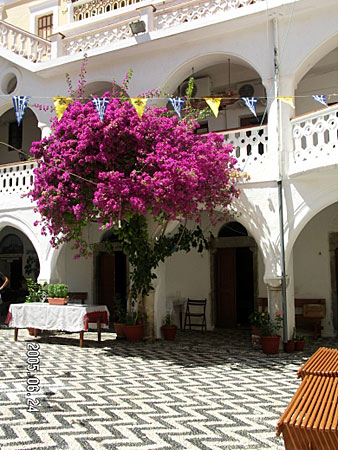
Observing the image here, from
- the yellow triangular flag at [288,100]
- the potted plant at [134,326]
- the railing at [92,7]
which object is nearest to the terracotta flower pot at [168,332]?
the potted plant at [134,326]

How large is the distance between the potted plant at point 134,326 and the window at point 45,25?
902cm

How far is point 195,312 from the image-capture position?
12992mm

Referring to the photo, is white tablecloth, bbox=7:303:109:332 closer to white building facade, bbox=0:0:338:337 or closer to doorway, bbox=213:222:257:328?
white building facade, bbox=0:0:338:337

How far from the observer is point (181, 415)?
5.04 m

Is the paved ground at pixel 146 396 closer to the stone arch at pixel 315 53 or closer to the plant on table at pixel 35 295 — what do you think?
the plant on table at pixel 35 295

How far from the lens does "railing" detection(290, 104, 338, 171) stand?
848cm

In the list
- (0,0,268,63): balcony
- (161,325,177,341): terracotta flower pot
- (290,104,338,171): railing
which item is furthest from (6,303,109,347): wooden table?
(0,0,268,63): balcony

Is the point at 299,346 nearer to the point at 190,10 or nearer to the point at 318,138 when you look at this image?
the point at 318,138

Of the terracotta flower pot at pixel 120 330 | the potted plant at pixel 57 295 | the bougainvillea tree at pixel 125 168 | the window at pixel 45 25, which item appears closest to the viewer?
the bougainvillea tree at pixel 125 168

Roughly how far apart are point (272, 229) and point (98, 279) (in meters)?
6.61

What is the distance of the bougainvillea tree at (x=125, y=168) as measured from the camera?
27.3 feet

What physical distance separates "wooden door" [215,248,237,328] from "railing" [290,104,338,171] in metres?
4.34

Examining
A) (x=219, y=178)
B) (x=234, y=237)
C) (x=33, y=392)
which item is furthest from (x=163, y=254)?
(x=33, y=392)

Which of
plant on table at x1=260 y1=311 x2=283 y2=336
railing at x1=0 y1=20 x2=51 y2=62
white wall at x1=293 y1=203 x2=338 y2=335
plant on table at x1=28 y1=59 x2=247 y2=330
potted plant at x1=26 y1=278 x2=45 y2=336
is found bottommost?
plant on table at x1=260 y1=311 x2=283 y2=336
